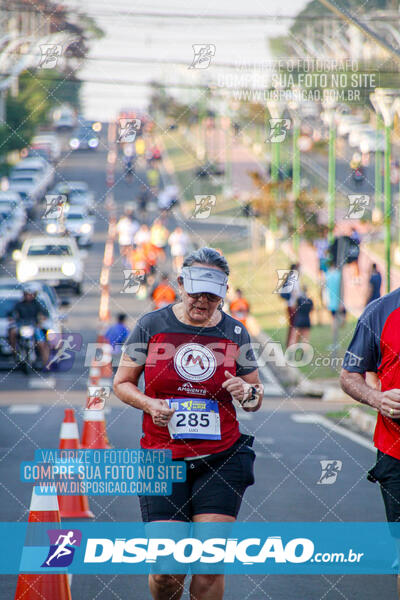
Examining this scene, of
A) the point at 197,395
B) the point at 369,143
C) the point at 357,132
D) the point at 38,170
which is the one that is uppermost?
the point at 357,132

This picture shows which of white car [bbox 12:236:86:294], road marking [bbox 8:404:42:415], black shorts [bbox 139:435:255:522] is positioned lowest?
road marking [bbox 8:404:42:415]

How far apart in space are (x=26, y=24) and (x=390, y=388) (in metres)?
27.2

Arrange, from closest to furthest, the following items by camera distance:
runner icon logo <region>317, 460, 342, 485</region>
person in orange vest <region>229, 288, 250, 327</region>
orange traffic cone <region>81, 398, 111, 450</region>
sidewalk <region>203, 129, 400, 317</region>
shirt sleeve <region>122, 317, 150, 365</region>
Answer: shirt sleeve <region>122, 317, 150, 365</region>
runner icon logo <region>317, 460, 342, 485</region>
orange traffic cone <region>81, 398, 111, 450</region>
person in orange vest <region>229, 288, 250, 327</region>
sidewalk <region>203, 129, 400, 317</region>

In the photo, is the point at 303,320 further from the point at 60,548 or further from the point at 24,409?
the point at 60,548

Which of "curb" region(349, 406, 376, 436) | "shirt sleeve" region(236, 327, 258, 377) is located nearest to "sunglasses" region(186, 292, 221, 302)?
"shirt sleeve" region(236, 327, 258, 377)

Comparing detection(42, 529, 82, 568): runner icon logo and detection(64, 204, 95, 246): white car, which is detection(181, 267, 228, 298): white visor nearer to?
detection(42, 529, 82, 568): runner icon logo

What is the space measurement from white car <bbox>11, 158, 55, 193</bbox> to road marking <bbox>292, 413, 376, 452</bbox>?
4394 cm

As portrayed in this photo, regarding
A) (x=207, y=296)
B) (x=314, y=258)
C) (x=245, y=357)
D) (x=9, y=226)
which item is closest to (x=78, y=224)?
(x=9, y=226)

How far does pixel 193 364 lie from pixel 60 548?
4.68ft

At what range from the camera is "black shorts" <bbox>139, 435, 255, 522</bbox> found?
5672 mm

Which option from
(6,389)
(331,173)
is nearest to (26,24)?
(331,173)

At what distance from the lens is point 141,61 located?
22.4m

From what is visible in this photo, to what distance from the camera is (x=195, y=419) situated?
18.8 ft

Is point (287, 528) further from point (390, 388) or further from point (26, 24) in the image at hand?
point (26, 24)
